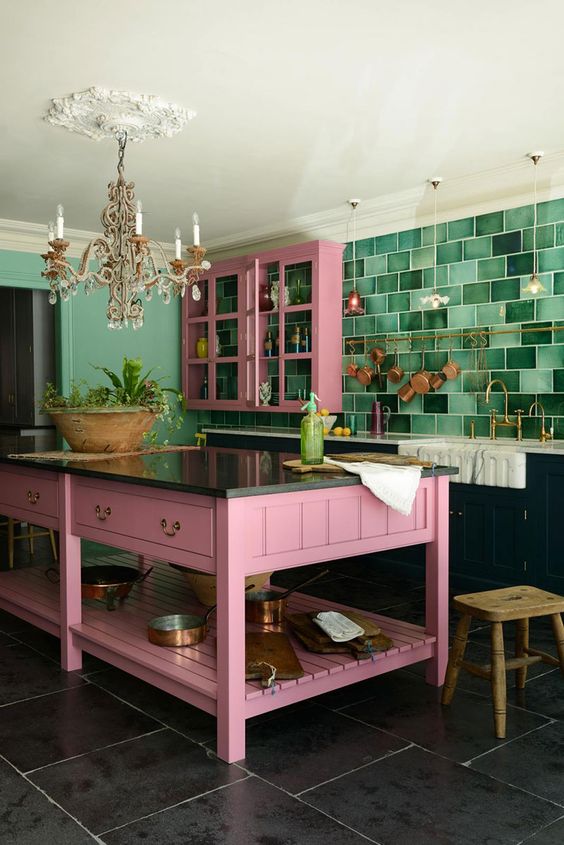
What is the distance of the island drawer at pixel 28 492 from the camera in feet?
12.3

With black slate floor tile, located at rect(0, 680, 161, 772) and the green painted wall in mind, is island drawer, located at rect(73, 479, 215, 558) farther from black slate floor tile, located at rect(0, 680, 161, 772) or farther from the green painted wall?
the green painted wall

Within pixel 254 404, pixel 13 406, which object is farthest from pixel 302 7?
pixel 13 406

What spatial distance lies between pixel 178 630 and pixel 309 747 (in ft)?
2.28

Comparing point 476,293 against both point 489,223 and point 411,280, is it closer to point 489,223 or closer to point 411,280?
point 489,223

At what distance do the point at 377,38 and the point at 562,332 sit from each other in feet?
8.53

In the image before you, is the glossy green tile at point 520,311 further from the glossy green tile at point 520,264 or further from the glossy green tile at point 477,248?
the glossy green tile at point 477,248

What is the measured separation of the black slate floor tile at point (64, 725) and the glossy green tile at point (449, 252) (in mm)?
4051

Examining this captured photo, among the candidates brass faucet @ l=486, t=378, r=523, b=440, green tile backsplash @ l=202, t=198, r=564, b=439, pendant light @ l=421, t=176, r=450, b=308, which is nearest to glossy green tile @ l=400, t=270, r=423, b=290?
green tile backsplash @ l=202, t=198, r=564, b=439

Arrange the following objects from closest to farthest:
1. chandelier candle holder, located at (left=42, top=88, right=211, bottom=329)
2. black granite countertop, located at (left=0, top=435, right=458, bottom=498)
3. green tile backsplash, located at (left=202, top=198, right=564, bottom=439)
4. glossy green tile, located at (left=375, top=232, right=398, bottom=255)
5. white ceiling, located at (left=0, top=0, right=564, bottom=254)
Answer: black granite countertop, located at (left=0, top=435, right=458, bottom=498), white ceiling, located at (left=0, top=0, right=564, bottom=254), chandelier candle holder, located at (left=42, top=88, right=211, bottom=329), green tile backsplash, located at (left=202, top=198, right=564, bottom=439), glossy green tile, located at (left=375, top=232, right=398, bottom=255)

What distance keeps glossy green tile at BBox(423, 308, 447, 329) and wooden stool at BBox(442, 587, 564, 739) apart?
3.09 metres

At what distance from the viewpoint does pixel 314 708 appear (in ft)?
10.6

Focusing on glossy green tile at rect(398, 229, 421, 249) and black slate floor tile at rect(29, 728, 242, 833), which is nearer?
black slate floor tile at rect(29, 728, 242, 833)

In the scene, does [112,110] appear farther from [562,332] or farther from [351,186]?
[562,332]

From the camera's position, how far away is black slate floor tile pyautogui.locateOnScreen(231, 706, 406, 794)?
8.65 feet
